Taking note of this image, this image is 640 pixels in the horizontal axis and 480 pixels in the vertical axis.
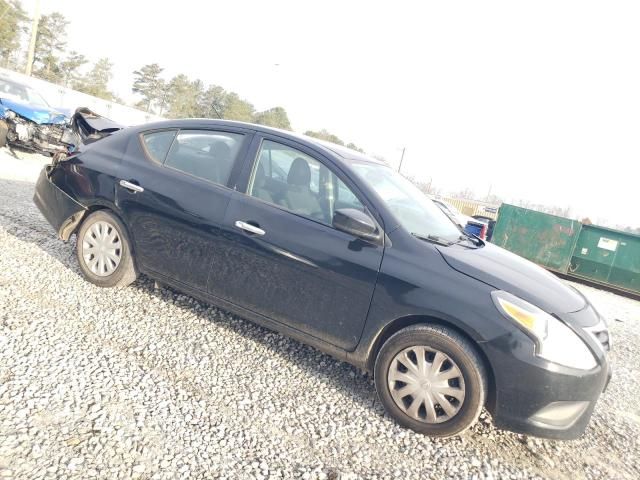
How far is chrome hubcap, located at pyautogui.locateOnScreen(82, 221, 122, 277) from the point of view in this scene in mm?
3814

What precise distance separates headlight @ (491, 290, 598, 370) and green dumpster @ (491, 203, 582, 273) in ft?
36.5

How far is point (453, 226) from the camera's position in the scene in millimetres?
3693

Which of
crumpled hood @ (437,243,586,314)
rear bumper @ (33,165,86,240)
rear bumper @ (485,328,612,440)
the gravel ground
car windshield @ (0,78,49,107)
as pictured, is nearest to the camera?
the gravel ground

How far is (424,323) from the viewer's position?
274cm

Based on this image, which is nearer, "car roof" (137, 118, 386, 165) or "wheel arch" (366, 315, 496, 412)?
"wheel arch" (366, 315, 496, 412)

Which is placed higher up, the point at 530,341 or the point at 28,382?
the point at 530,341

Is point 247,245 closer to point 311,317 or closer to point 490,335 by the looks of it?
point 311,317

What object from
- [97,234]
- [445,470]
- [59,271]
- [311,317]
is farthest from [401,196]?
[59,271]

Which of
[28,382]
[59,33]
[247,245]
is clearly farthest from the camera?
[59,33]

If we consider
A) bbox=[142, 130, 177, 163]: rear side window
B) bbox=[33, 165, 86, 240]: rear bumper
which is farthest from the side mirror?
bbox=[33, 165, 86, 240]: rear bumper

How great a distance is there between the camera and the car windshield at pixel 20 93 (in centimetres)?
1105

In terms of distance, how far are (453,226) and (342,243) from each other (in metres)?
1.24

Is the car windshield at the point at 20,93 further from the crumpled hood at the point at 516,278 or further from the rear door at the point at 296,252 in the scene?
the crumpled hood at the point at 516,278

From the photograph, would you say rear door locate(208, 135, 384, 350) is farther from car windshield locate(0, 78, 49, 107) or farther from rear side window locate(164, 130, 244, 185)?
car windshield locate(0, 78, 49, 107)
